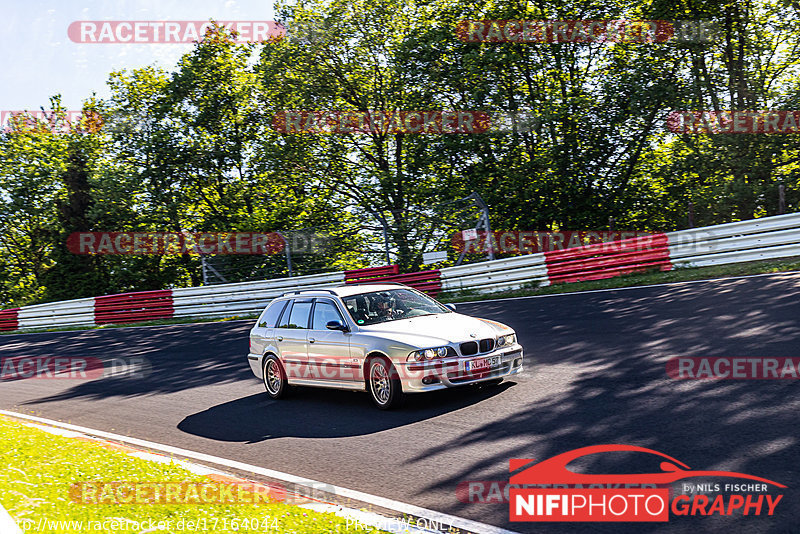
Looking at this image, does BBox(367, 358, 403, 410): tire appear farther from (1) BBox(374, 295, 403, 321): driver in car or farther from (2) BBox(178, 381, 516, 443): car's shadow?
(1) BBox(374, 295, 403, 321): driver in car

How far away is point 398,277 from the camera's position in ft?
72.8

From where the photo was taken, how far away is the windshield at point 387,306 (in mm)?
9492

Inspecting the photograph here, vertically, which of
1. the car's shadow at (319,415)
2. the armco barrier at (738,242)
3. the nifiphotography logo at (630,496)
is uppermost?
the armco barrier at (738,242)

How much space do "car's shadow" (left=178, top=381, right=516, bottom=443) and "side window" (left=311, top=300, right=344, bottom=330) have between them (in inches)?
43.4

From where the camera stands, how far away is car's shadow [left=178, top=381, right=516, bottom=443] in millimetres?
8133

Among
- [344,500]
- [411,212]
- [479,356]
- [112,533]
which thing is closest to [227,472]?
[344,500]

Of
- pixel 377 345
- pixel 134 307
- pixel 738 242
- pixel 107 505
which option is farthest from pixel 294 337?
pixel 134 307

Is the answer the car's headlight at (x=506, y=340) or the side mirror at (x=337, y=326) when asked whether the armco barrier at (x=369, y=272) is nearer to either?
the side mirror at (x=337, y=326)

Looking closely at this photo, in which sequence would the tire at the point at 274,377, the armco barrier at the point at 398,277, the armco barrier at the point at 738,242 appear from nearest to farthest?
the tire at the point at 274,377 → the armco barrier at the point at 738,242 → the armco barrier at the point at 398,277

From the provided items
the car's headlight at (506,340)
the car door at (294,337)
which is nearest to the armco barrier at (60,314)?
the car door at (294,337)

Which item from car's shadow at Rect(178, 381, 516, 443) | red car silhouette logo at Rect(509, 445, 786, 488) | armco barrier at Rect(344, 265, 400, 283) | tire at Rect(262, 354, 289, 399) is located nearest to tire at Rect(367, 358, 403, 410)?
car's shadow at Rect(178, 381, 516, 443)

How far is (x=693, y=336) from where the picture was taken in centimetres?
963

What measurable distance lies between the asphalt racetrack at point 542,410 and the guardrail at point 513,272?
2440mm

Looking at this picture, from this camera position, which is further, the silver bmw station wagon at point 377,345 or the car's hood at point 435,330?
the car's hood at point 435,330
